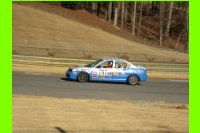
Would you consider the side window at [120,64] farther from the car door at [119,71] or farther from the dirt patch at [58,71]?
the dirt patch at [58,71]

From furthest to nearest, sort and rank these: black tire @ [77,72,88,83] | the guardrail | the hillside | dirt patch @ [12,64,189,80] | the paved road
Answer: the hillside
the guardrail
dirt patch @ [12,64,189,80]
black tire @ [77,72,88,83]
the paved road

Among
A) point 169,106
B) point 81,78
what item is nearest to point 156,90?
point 81,78

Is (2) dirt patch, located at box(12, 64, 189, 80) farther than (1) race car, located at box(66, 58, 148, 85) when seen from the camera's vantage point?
Yes

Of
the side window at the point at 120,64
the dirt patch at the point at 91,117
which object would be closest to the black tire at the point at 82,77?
the side window at the point at 120,64

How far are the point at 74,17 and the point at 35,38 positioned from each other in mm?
14578

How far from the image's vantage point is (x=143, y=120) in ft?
36.4

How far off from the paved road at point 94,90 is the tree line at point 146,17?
39.2 m

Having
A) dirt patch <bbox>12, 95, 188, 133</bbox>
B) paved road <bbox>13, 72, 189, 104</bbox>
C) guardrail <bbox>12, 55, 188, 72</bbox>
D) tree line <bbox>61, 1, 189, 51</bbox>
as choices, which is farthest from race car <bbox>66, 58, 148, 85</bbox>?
tree line <bbox>61, 1, 189, 51</bbox>

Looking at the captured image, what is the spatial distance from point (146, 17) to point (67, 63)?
189 ft

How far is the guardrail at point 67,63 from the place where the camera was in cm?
2797

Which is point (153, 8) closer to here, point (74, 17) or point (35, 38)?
point (74, 17)

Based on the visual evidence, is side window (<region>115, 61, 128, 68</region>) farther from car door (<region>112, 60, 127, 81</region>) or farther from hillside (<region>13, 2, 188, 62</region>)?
hillside (<region>13, 2, 188, 62</region>)

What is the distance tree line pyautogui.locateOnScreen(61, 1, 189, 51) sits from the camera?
214 ft

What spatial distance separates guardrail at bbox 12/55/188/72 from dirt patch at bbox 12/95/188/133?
14.7m
